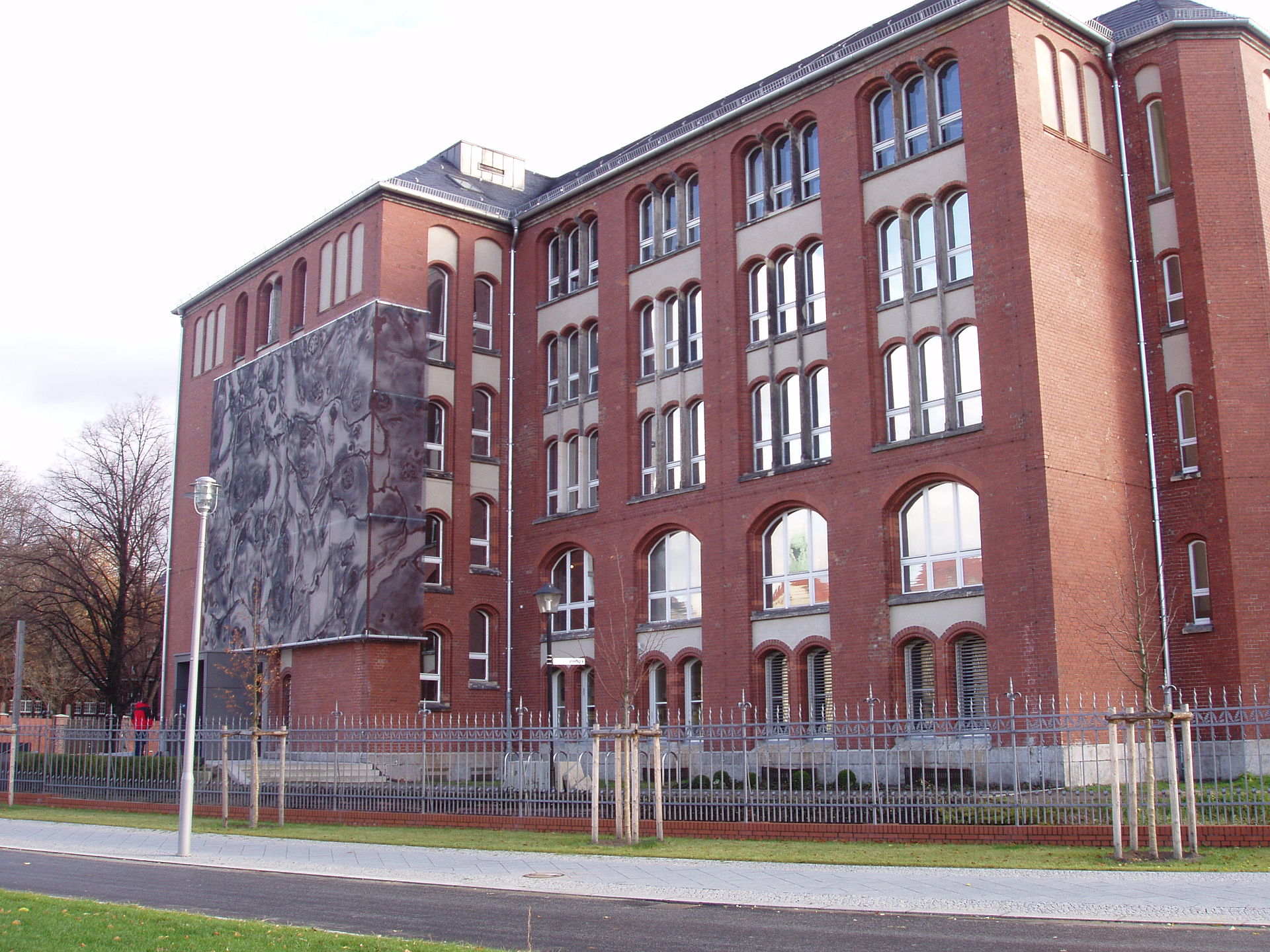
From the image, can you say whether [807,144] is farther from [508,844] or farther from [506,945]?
[506,945]

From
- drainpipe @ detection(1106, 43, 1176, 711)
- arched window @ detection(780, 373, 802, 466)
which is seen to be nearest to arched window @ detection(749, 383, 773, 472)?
arched window @ detection(780, 373, 802, 466)

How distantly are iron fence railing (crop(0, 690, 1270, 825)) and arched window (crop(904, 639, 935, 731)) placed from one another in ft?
0.95

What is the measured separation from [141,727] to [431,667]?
11253 mm

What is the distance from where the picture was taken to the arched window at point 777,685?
2784cm

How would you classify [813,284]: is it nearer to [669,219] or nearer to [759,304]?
[759,304]

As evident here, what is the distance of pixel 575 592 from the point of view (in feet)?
111

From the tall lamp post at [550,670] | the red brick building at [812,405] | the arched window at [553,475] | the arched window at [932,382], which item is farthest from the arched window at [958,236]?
the arched window at [553,475]

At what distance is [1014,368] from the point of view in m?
24.2

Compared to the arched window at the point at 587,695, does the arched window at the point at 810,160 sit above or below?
above

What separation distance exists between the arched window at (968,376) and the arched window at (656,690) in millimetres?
10300

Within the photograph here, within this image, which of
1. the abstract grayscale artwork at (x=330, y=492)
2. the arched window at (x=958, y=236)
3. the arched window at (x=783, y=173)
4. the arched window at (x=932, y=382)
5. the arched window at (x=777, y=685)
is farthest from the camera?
the abstract grayscale artwork at (x=330, y=492)

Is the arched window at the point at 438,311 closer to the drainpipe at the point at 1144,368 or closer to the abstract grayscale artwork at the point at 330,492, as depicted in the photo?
the abstract grayscale artwork at the point at 330,492

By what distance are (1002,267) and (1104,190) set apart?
400cm

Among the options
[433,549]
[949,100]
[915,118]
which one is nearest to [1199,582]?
[949,100]
